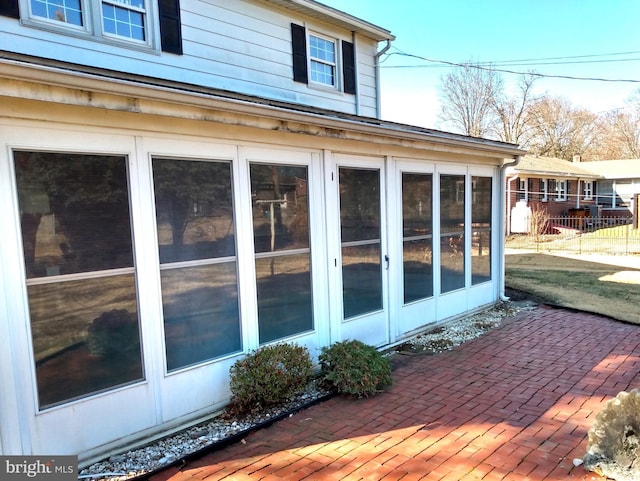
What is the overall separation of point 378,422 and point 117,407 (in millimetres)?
2057

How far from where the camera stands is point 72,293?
9.64ft

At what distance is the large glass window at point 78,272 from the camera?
278 cm

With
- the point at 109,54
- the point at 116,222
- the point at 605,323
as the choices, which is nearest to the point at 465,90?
the point at 605,323

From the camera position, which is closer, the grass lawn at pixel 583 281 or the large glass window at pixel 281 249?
the large glass window at pixel 281 249

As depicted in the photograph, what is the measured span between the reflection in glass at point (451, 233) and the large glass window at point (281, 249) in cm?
272

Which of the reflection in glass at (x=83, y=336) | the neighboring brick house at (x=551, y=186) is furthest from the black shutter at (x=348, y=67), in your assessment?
the neighboring brick house at (x=551, y=186)

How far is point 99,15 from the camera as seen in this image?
16.4 ft

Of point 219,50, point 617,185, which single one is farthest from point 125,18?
point 617,185

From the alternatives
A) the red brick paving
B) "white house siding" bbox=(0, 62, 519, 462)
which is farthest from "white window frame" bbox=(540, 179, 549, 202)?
"white house siding" bbox=(0, 62, 519, 462)

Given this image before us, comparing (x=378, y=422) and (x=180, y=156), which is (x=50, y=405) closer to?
(x=180, y=156)

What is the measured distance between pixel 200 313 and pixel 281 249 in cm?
103

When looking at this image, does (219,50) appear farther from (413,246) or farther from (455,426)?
(455,426)

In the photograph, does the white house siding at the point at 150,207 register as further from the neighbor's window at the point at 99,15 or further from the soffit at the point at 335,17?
the soffit at the point at 335,17

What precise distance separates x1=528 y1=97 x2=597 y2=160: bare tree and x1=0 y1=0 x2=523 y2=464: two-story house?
2919 centimetres
